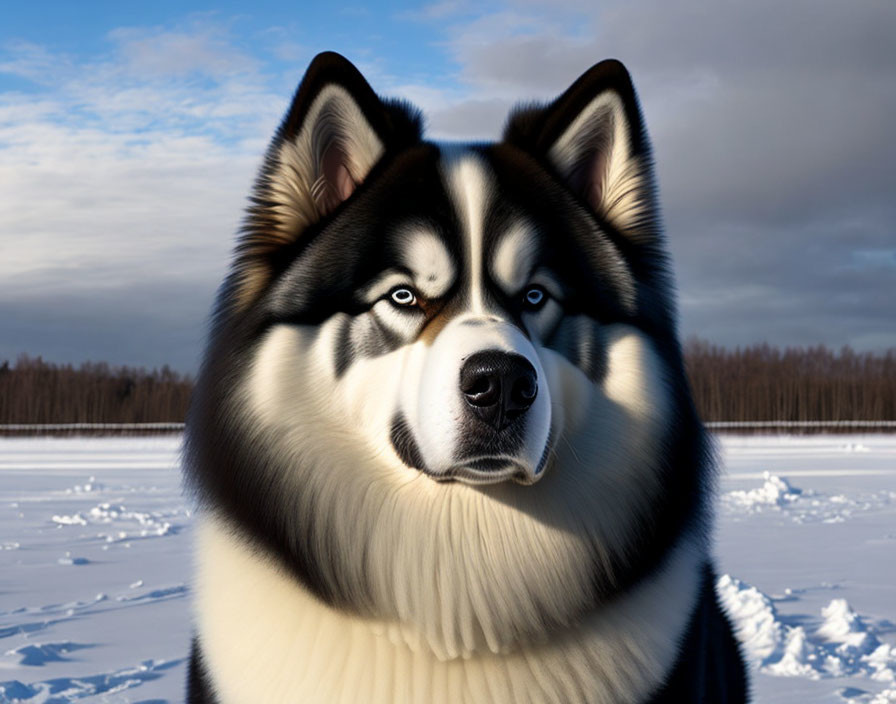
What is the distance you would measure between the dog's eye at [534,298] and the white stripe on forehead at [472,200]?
0.16 m

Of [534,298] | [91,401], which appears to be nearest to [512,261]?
[534,298]

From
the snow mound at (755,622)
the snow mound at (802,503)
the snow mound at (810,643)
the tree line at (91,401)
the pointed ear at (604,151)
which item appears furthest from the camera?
the tree line at (91,401)

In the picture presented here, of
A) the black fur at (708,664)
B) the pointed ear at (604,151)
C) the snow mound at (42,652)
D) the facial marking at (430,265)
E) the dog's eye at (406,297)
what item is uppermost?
the pointed ear at (604,151)

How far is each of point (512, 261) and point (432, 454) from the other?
0.64 metres

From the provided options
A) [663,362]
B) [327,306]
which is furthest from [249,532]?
[663,362]

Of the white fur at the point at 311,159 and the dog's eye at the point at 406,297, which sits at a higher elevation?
the white fur at the point at 311,159

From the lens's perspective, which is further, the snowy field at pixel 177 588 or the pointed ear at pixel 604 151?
the snowy field at pixel 177 588

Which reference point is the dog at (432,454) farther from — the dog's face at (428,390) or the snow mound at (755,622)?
the snow mound at (755,622)

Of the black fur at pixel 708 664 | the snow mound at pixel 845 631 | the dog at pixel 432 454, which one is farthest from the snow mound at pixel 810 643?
the dog at pixel 432 454

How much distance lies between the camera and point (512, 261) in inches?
106

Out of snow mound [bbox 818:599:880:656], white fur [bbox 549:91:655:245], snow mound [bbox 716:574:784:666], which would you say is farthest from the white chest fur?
snow mound [bbox 818:599:880:656]

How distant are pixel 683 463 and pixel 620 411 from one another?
26cm

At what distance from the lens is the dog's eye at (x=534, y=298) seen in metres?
2.72

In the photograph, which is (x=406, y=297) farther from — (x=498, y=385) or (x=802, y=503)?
(x=802, y=503)
